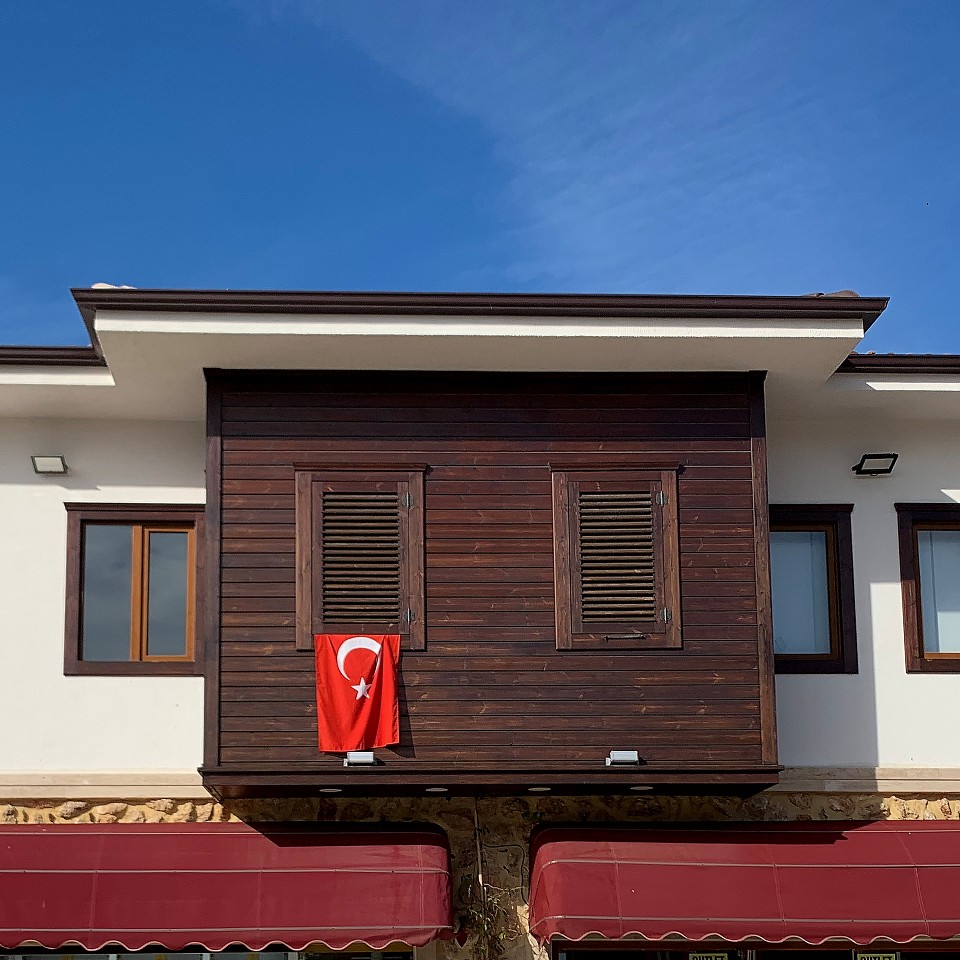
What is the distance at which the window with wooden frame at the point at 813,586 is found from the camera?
467 inches

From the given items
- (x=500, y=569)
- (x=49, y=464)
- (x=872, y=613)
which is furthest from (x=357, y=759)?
(x=872, y=613)

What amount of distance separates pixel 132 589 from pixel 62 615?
64 cm

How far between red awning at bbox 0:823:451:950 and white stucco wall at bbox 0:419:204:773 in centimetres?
80

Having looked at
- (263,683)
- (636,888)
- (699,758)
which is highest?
(263,683)

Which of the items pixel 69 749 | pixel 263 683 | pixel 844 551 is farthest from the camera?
pixel 844 551

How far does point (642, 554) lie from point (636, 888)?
8.79 feet

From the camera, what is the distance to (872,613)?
1195cm

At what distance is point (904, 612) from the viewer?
12.0 metres

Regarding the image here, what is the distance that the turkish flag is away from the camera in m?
10.1

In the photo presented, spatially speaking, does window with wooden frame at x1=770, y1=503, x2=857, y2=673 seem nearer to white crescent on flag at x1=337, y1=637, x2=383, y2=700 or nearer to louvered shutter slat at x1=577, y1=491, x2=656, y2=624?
louvered shutter slat at x1=577, y1=491, x2=656, y2=624

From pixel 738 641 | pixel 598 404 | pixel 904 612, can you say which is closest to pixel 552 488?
pixel 598 404

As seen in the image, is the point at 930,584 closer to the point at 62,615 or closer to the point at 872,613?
the point at 872,613

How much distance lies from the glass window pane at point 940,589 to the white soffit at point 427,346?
2.34 meters

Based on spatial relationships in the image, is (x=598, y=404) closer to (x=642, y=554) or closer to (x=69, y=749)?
(x=642, y=554)
